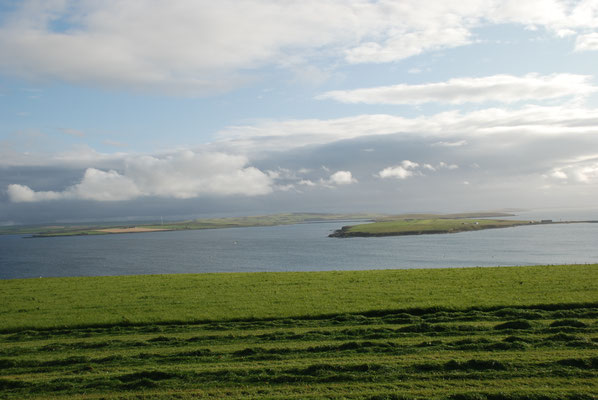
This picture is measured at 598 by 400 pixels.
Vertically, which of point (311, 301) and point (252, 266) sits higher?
point (311, 301)

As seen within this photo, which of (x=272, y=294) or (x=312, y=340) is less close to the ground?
(x=312, y=340)

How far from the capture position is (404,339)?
54.3ft

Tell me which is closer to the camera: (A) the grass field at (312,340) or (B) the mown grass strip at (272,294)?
(A) the grass field at (312,340)

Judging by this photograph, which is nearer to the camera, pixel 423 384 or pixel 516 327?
pixel 423 384

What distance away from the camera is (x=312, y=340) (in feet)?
56.4

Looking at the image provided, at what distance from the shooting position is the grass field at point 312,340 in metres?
12.1

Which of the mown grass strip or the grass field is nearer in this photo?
the grass field

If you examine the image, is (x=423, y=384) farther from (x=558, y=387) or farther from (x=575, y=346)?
(x=575, y=346)

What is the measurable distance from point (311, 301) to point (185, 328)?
8.19 meters

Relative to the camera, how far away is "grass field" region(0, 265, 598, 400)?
12.1 m

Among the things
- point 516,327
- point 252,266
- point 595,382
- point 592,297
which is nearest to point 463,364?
point 595,382

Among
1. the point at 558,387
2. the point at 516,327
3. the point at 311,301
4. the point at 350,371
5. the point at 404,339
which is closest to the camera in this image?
the point at 558,387

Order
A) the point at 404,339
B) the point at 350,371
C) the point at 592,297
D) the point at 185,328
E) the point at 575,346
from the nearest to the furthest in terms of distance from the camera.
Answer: the point at 350,371, the point at 575,346, the point at 404,339, the point at 185,328, the point at 592,297

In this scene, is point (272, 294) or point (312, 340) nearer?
point (312, 340)
